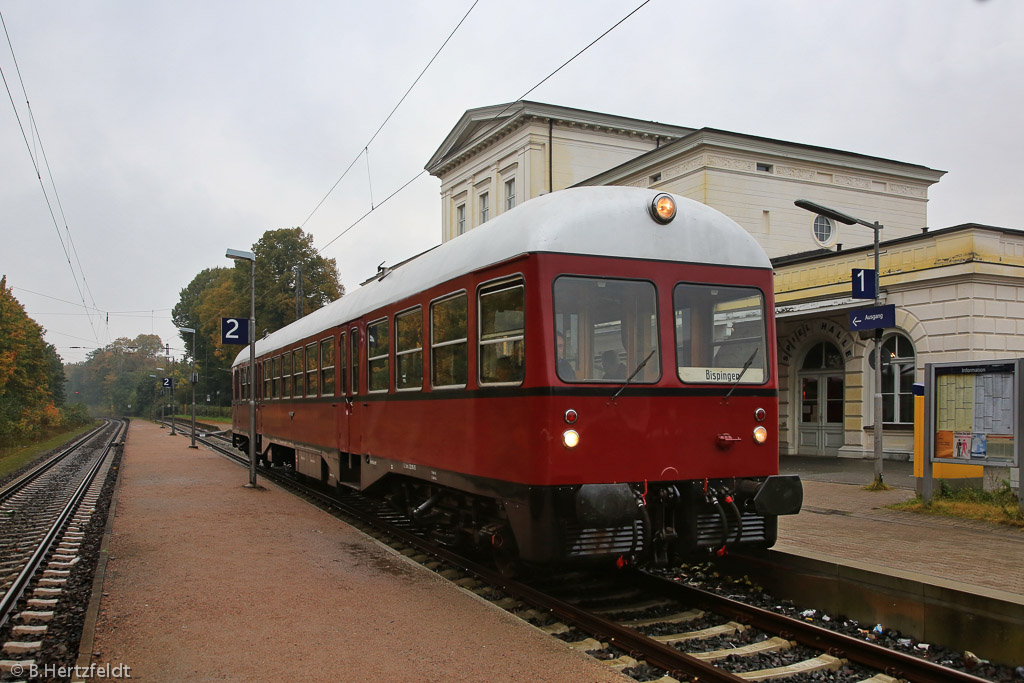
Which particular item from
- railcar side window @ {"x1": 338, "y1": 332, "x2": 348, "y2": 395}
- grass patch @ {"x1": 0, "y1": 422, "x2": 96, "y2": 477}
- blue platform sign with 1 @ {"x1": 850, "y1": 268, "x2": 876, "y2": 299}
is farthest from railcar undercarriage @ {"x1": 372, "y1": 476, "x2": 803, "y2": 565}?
grass patch @ {"x1": 0, "y1": 422, "x2": 96, "y2": 477}

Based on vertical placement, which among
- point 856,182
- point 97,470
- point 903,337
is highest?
point 856,182

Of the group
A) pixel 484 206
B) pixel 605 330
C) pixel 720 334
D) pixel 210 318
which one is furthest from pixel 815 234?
pixel 210 318

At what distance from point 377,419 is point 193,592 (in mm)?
3210

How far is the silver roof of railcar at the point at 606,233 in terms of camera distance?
642 centimetres

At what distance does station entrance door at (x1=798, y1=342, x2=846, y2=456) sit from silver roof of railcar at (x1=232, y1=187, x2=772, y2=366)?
14.2 meters

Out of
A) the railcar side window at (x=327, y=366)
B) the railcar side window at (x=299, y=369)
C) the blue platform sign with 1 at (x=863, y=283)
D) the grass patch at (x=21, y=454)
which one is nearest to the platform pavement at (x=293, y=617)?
the railcar side window at (x=327, y=366)

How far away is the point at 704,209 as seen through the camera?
23.6 feet

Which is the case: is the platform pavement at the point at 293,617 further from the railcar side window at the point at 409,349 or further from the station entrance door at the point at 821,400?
the station entrance door at the point at 821,400

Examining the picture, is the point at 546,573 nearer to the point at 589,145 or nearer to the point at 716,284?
the point at 716,284

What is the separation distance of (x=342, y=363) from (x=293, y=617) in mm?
5646

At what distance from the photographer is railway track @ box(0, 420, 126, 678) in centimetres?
634

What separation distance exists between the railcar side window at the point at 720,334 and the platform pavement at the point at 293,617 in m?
2.45

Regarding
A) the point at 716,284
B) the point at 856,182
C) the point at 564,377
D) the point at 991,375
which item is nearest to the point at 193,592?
the point at 564,377

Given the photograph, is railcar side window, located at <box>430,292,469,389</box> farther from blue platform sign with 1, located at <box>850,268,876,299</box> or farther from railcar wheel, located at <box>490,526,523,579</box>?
blue platform sign with 1, located at <box>850,268,876,299</box>
